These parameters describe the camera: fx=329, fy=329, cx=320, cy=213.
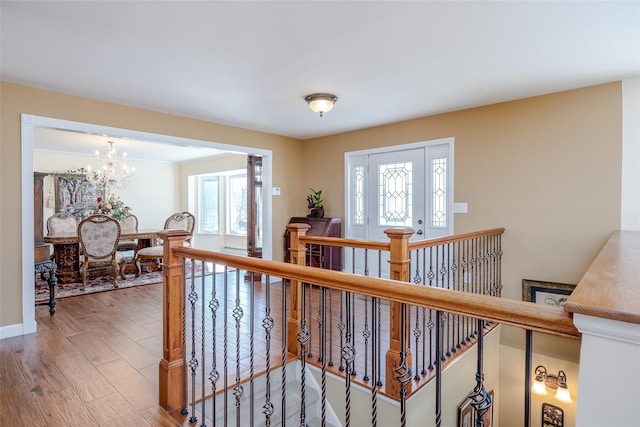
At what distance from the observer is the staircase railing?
86cm

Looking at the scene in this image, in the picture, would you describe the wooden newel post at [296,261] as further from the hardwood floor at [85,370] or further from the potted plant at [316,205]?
the potted plant at [316,205]

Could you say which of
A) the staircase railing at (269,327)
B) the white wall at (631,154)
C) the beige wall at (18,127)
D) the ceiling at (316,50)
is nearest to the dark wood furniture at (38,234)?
the beige wall at (18,127)

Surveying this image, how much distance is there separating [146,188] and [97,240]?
152 inches

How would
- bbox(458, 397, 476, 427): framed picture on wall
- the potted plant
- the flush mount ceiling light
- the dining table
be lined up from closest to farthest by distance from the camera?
bbox(458, 397, 476, 427): framed picture on wall, the flush mount ceiling light, the dining table, the potted plant

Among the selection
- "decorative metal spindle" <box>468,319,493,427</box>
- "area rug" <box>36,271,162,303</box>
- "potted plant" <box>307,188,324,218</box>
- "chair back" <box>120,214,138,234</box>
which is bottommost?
"area rug" <box>36,271,162,303</box>

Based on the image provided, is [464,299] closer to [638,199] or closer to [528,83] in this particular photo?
[528,83]

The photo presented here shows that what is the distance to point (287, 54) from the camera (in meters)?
2.49

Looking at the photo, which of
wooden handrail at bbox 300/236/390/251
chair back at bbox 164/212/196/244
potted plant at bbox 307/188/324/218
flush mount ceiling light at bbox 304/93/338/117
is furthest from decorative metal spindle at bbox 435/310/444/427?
chair back at bbox 164/212/196/244

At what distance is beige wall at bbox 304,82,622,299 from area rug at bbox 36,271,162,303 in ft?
15.4

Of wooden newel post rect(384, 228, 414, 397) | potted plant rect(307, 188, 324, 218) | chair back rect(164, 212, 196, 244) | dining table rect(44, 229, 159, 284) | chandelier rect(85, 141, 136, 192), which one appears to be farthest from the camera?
chandelier rect(85, 141, 136, 192)

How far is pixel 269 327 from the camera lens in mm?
1359

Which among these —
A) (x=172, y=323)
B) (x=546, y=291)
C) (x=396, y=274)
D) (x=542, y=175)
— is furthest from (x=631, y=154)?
(x=172, y=323)

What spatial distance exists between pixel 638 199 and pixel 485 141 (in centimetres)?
144

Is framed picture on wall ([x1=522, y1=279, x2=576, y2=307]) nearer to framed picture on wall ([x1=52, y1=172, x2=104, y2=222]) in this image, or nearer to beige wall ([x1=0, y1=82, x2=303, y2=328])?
beige wall ([x1=0, y1=82, x2=303, y2=328])
